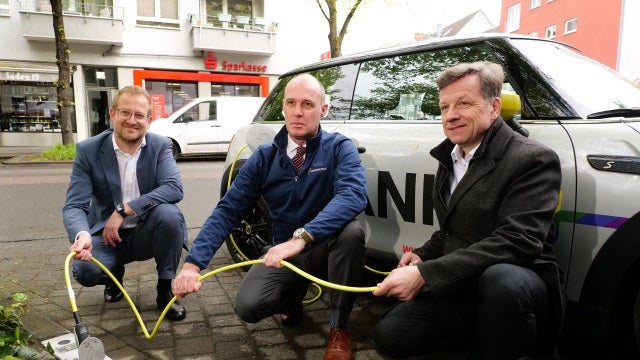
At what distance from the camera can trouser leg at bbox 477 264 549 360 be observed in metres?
1.79

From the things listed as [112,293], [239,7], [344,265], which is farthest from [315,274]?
[239,7]

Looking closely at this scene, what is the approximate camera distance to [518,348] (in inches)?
72.6

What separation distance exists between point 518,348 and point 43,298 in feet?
10.4

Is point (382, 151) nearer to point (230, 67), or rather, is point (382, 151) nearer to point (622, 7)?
point (230, 67)

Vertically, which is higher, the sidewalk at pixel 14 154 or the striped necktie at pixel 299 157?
the striped necktie at pixel 299 157

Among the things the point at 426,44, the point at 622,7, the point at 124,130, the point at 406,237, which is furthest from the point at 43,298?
the point at 622,7

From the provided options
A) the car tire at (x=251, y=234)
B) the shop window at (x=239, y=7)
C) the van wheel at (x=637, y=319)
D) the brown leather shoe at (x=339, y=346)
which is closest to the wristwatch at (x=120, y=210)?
the car tire at (x=251, y=234)

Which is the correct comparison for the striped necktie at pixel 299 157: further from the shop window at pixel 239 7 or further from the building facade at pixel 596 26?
the shop window at pixel 239 7

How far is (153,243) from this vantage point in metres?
3.14

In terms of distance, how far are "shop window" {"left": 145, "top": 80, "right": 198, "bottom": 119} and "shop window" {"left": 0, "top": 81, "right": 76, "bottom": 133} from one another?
4039 mm

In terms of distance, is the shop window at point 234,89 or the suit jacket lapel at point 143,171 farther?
the shop window at point 234,89

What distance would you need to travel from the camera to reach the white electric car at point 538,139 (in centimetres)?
203

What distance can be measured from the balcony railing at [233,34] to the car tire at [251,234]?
62.2ft

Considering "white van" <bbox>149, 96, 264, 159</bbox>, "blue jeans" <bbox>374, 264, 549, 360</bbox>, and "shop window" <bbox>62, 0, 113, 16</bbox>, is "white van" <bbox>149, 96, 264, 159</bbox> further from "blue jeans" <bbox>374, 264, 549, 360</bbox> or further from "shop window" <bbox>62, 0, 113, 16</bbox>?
"blue jeans" <bbox>374, 264, 549, 360</bbox>
